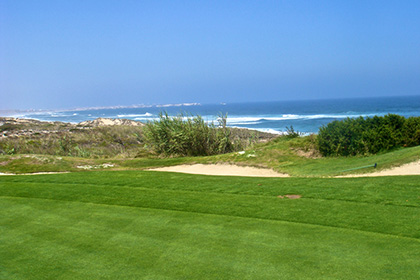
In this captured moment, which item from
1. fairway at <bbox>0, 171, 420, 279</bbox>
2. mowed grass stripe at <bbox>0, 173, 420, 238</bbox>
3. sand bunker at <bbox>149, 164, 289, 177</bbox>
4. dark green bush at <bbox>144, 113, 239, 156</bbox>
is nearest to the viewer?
fairway at <bbox>0, 171, 420, 279</bbox>

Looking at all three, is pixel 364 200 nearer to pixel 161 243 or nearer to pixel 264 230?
pixel 264 230

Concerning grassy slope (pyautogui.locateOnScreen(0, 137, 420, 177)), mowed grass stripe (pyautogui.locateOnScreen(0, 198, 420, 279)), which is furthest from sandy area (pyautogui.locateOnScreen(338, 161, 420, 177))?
mowed grass stripe (pyautogui.locateOnScreen(0, 198, 420, 279))

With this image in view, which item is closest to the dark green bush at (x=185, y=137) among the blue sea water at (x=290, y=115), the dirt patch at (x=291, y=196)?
the blue sea water at (x=290, y=115)

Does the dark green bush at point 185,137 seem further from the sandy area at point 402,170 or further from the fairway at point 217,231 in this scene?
the sandy area at point 402,170

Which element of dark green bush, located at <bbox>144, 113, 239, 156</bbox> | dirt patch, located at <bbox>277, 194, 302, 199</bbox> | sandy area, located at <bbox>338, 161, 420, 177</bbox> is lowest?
dirt patch, located at <bbox>277, 194, 302, 199</bbox>

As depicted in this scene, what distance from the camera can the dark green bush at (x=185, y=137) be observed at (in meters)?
18.1

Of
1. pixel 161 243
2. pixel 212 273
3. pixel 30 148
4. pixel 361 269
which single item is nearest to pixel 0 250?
pixel 161 243

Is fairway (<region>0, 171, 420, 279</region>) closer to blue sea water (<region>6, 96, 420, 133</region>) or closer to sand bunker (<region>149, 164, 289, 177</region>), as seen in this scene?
sand bunker (<region>149, 164, 289, 177</region>)

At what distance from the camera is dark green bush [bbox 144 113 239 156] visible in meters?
18.1

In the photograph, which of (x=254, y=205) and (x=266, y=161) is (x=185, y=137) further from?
(x=254, y=205)

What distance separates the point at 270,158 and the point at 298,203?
753cm

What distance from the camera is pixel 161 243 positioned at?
18.0 feet

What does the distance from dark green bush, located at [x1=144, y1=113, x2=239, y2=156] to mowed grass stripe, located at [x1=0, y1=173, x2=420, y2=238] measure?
834cm

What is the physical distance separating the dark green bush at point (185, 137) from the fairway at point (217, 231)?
8582 mm
